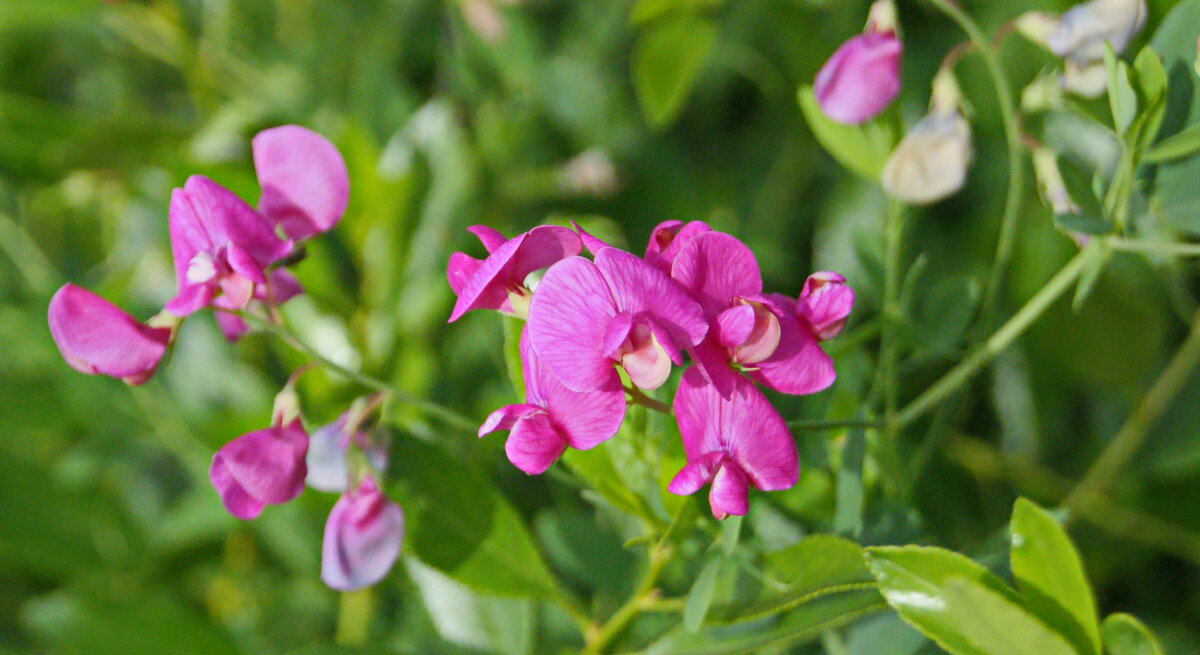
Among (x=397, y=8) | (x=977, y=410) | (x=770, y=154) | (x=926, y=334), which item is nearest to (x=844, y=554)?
(x=926, y=334)

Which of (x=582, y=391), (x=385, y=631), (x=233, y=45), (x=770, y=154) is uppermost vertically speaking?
(x=582, y=391)

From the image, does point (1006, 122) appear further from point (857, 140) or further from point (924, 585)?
point (924, 585)

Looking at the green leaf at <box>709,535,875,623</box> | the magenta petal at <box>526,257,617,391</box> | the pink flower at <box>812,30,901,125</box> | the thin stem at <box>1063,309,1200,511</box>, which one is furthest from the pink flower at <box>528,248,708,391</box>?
the thin stem at <box>1063,309,1200,511</box>

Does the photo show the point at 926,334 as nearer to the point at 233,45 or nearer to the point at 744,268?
the point at 744,268

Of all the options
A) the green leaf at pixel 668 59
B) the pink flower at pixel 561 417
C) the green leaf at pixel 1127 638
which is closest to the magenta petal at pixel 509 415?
Result: the pink flower at pixel 561 417

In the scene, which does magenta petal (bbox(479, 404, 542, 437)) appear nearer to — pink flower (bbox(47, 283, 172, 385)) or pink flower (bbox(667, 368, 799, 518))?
pink flower (bbox(667, 368, 799, 518))

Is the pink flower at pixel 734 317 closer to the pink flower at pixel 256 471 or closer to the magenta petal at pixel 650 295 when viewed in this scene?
the magenta petal at pixel 650 295
